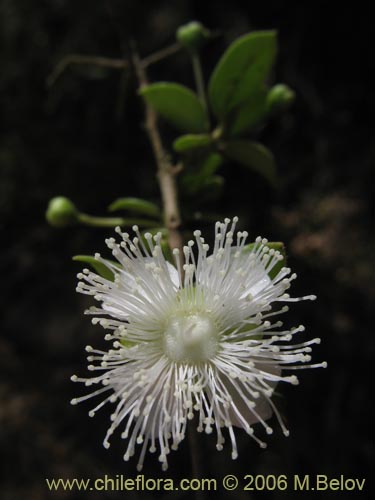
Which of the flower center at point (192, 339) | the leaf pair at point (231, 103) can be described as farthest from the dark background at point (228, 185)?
the flower center at point (192, 339)

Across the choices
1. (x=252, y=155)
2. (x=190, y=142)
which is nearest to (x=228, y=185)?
(x=252, y=155)

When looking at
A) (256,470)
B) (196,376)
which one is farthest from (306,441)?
(196,376)

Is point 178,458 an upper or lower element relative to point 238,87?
lower

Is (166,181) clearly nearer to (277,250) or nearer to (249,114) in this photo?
(249,114)

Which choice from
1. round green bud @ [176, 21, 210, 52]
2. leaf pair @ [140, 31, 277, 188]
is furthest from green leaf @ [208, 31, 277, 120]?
round green bud @ [176, 21, 210, 52]

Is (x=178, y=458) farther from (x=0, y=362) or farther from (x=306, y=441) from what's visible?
(x=0, y=362)

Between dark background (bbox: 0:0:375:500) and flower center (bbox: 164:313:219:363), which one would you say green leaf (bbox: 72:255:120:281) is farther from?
dark background (bbox: 0:0:375:500)

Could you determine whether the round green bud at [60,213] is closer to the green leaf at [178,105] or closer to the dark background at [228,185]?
the green leaf at [178,105]
